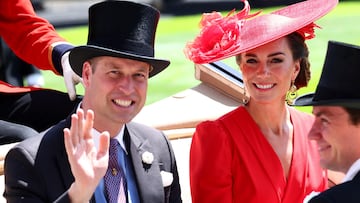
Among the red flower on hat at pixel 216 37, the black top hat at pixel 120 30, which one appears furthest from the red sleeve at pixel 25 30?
the black top hat at pixel 120 30

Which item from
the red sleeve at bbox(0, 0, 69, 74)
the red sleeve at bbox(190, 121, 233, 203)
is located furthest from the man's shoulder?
the red sleeve at bbox(0, 0, 69, 74)

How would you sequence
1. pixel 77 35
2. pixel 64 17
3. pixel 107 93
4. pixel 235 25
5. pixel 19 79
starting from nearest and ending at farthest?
1. pixel 107 93
2. pixel 235 25
3. pixel 19 79
4. pixel 77 35
5. pixel 64 17

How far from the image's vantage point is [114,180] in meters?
3.10

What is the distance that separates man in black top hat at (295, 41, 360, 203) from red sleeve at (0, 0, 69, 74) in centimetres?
146

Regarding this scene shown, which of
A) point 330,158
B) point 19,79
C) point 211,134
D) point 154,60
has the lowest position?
point 19,79

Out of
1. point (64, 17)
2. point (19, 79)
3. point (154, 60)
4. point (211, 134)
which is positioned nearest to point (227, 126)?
point (211, 134)

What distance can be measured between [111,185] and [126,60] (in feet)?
1.43

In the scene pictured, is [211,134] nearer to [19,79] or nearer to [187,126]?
[187,126]

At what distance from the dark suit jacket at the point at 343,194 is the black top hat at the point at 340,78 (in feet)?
0.84

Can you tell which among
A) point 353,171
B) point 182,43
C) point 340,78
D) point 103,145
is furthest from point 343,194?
point 182,43

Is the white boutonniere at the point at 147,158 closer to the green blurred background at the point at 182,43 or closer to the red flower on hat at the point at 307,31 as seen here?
the red flower on hat at the point at 307,31

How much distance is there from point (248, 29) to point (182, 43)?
9207 mm

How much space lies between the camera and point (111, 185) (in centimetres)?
309

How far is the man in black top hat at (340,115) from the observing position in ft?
8.86
